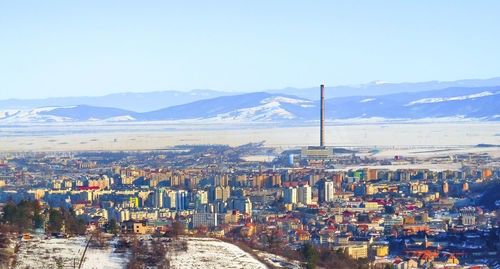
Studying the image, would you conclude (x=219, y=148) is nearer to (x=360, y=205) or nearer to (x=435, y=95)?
(x=360, y=205)

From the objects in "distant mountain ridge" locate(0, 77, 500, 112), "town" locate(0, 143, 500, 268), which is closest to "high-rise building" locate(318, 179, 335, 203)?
"town" locate(0, 143, 500, 268)

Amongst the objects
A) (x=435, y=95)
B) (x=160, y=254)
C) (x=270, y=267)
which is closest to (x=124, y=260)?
(x=160, y=254)

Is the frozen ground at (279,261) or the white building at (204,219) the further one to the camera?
the white building at (204,219)

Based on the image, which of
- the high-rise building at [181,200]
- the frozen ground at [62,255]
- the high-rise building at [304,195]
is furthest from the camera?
the high-rise building at [304,195]

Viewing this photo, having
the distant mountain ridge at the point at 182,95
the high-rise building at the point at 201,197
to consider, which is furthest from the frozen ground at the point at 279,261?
the distant mountain ridge at the point at 182,95

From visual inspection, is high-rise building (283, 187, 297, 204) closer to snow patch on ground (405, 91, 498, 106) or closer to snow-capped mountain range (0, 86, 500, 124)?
snow-capped mountain range (0, 86, 500, 124)

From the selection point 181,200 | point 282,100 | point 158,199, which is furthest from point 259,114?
point 181,200

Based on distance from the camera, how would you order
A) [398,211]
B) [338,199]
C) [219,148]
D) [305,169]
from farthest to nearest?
[219,148]
[305,169]
[338,199]
[398,211]

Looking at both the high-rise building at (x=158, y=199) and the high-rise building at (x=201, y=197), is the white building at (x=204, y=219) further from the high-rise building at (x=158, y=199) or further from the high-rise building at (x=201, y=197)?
the high-rise building at (x=158, y=199)
